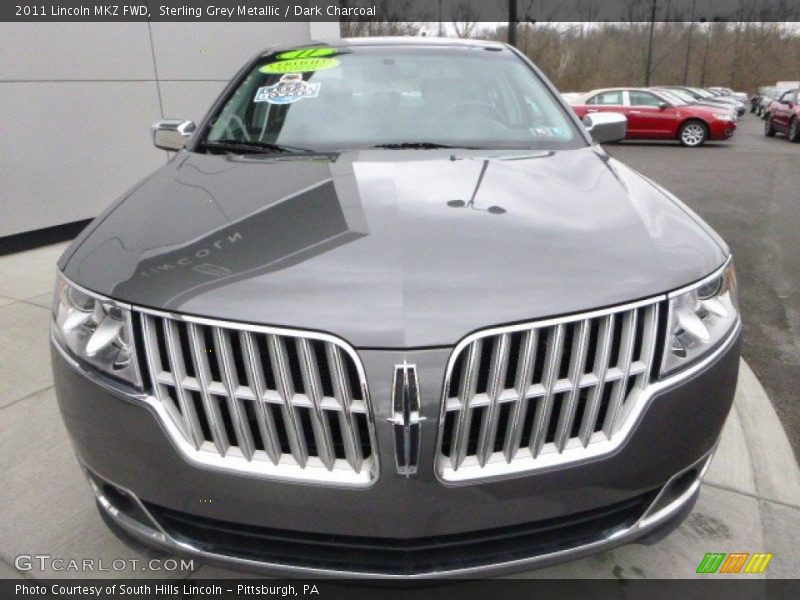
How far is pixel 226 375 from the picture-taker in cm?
145

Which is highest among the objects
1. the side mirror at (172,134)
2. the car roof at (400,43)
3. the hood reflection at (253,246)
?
the car roof at (400,43)

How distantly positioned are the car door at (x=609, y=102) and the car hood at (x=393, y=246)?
57.4ft

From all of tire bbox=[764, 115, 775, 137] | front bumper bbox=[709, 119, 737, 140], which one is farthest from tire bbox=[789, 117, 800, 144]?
front bumper bbox=[709, 119, 737, 140]

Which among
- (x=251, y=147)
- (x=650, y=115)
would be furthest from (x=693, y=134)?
(x=251, y=147)

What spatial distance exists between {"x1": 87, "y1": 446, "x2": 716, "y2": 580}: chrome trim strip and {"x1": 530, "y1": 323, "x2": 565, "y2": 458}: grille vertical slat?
1.06 ft

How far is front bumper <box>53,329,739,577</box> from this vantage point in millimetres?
1439

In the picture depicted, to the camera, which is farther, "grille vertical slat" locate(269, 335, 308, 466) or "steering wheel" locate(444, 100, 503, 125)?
"steering wheel" locate(444, 100, 503, 125)

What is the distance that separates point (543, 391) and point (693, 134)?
18.9 m

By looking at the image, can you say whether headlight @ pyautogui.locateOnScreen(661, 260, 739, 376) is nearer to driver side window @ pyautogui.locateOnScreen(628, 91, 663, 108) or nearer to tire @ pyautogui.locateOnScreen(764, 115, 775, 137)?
driver side window @ pyautogui.locateOnScreen(628, 91, 663, 108)

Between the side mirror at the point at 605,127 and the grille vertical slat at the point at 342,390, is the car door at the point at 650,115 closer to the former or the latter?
the side mirror at the point at 605,127

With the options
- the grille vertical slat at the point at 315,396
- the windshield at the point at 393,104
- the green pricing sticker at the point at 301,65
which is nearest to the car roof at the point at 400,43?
the windshield at the point at 393,104

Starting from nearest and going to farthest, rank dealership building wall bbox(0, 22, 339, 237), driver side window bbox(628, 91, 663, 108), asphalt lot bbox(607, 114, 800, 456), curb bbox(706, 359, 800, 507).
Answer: curb bbox(706, 359, 800, 507) < asphalt lot bbox(607, 114, 800, 456) < dealership building wall bbox(0, 22, 339, 237) < driver side window bbox(628, 91, 663, 108)

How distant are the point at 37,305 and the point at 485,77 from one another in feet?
11.1

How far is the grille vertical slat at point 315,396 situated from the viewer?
1.41 metres
